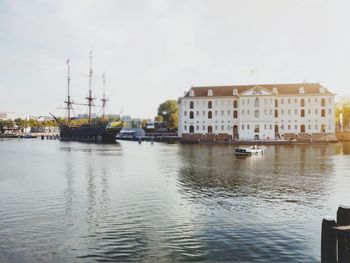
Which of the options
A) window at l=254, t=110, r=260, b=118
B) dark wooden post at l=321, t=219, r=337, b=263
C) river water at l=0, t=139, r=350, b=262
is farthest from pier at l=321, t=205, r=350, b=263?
window at l=254, t=110, r=260, b=118

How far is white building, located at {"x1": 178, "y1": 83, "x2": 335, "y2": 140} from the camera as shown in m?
122

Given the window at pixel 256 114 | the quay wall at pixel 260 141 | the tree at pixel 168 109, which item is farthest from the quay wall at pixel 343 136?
the tree at pixel 168 109

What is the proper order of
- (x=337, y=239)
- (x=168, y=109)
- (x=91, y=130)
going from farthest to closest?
(x=168, y=109), (x=91, y=130), (x=337, y=239)

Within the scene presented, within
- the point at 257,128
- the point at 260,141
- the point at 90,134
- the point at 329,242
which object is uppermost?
the point at 257,128

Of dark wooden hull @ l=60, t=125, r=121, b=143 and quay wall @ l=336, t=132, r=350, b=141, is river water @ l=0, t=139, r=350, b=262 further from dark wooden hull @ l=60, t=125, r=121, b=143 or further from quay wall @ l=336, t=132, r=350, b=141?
dark wooden hull @ l=60, t=125, r=121, b=143

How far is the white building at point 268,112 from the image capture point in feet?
401

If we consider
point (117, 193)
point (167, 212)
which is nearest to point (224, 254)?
point (167, 212)

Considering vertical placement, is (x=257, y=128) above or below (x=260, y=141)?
above

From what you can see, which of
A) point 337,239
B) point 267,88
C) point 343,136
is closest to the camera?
point 337,239

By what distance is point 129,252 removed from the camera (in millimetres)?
14688

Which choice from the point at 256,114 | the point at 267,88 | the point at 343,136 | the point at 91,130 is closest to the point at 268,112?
the point at 256,114

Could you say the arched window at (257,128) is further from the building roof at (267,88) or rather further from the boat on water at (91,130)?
the boat on water at (91,130)

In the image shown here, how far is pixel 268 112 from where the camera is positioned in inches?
4862

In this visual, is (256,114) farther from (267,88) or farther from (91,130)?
(91,130)
